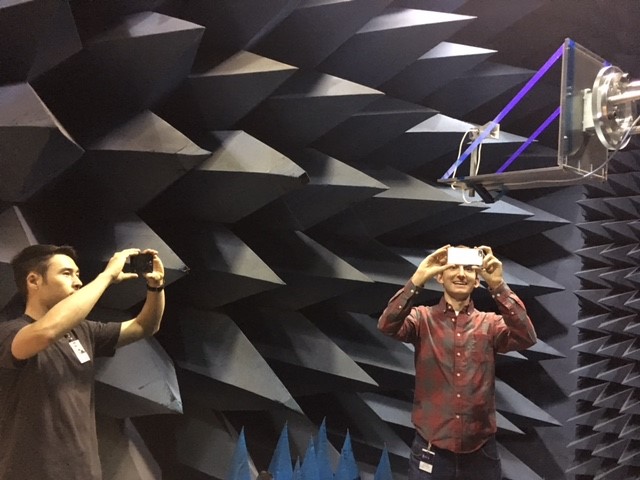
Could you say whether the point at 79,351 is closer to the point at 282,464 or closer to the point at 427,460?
the point at 282,464

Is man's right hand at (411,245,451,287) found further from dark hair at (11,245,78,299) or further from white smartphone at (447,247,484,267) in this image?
dark hair at (11,245,78,299)

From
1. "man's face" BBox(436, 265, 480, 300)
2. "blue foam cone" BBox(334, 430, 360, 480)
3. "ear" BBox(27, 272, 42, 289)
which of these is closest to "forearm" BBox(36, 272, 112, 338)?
"ear" BBox(27, 272, 42, 289)

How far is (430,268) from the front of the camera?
45.1 inches

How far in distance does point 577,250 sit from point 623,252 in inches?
7.4

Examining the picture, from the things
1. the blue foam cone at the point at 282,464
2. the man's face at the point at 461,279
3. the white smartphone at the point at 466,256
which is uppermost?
the white smartphone at the point at 466,256

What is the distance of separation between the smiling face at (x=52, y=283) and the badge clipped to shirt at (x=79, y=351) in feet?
0.24

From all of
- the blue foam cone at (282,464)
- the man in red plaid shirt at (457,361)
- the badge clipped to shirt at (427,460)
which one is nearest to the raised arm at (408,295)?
the man in red plaid shirt at (457,361)

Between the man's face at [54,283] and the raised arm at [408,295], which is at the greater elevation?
the raised arm at [408,295]

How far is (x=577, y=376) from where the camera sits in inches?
80.3

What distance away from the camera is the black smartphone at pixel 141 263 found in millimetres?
938

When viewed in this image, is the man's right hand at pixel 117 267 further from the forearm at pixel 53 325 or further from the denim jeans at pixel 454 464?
the denim jeans at pixel 454 464

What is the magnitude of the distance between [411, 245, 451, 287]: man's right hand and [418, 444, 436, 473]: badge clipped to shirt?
0.37m

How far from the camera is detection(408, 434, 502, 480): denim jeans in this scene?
1164mm

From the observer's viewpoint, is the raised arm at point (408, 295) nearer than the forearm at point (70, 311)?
No
